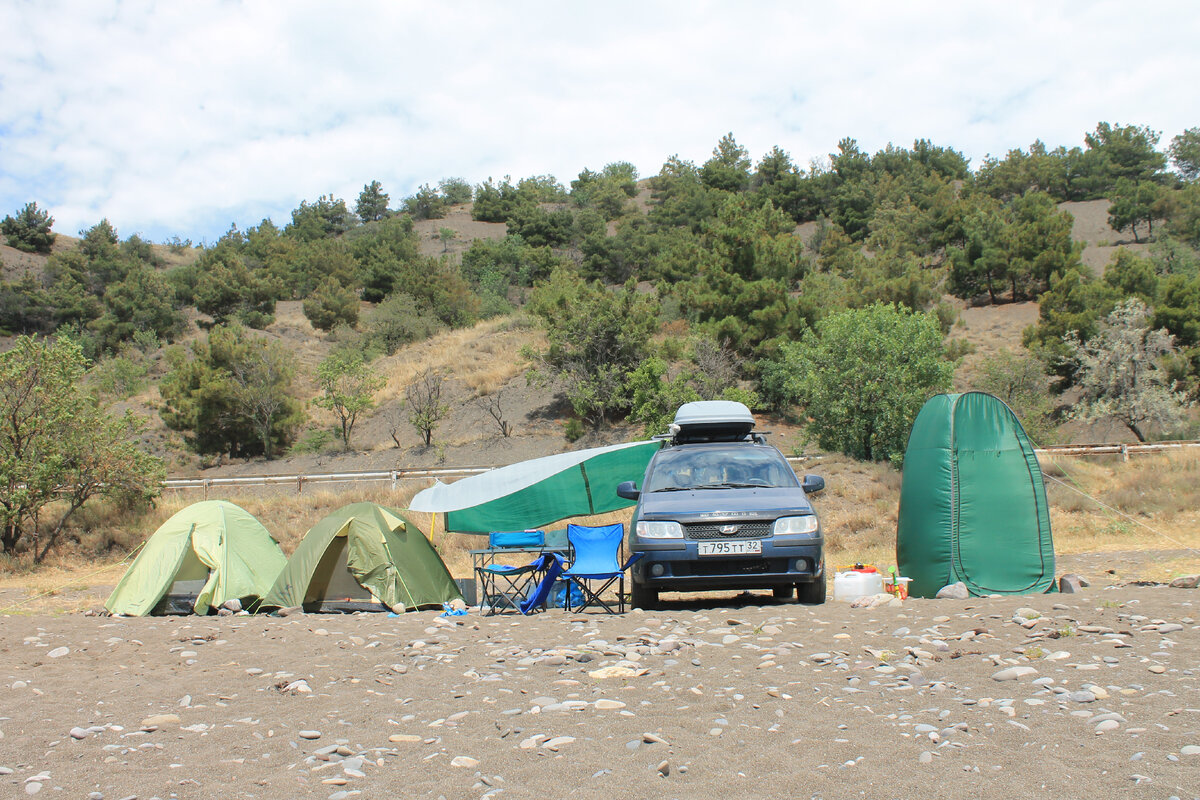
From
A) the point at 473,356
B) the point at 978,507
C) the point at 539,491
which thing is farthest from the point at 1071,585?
the point at 473,356

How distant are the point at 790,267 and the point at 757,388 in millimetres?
5496

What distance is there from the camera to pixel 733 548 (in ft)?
25.0

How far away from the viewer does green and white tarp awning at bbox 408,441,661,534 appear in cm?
1132

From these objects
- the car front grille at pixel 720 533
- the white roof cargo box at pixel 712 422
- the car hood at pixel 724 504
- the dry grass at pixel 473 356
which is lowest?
the car front grille at pixel 720 533

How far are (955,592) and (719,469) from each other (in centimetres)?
255

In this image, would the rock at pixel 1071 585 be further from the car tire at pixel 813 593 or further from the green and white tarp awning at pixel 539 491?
the green and white tarp awning at pixel 539 491

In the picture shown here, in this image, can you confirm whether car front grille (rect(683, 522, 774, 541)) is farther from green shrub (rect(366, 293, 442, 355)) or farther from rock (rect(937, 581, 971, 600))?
green shrub (rect(366, 293, 442, 355))

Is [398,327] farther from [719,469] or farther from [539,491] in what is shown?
[719,469]

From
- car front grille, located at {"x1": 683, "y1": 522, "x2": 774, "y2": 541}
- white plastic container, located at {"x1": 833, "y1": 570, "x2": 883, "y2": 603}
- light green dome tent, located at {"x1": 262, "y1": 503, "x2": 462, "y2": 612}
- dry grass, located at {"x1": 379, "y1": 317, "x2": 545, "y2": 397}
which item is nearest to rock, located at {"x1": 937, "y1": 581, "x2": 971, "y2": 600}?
white plastic container, located at {"x1": 833, "y1": 570, "x2": 883, "y2": 603}

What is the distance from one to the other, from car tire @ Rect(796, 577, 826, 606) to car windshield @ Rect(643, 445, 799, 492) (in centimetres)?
102

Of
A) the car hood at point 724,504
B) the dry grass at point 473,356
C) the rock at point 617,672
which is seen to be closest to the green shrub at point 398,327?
the dry grass at point 473,356

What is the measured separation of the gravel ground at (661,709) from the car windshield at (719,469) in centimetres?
154

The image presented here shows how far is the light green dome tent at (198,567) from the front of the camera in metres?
11.1

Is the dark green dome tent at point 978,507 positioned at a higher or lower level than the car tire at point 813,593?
higher
